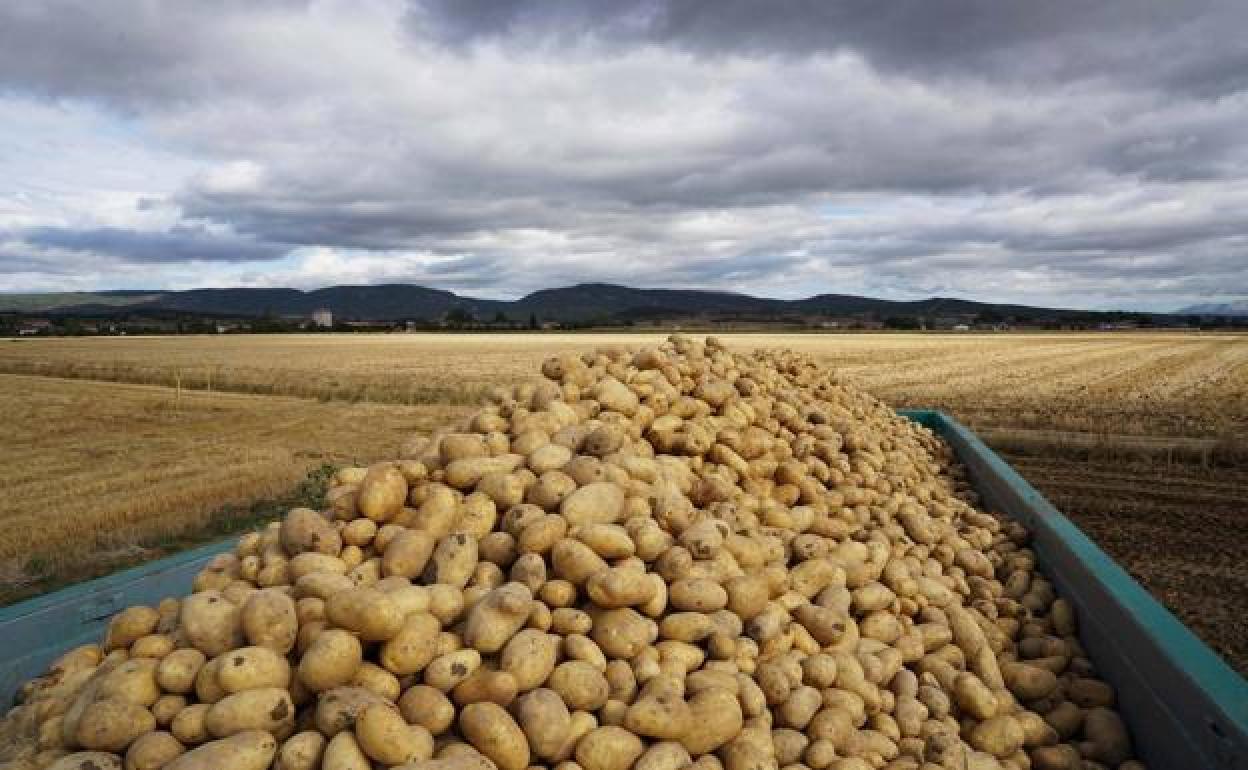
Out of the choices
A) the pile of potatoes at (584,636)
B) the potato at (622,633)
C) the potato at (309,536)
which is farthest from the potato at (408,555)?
the potato at (622,633)

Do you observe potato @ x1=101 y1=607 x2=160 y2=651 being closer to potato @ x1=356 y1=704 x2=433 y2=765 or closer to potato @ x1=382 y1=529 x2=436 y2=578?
potato @ x1=382 y1=529 x2=436 y2=578

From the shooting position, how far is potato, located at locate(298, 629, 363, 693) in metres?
2.66

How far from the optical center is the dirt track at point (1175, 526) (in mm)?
5859

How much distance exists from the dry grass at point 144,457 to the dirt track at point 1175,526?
29.9ft

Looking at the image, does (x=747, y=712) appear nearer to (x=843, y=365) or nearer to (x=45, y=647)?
(x=45, y=647)

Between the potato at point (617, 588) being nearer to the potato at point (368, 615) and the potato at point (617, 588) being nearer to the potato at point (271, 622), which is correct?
the potato at point (368, 615)

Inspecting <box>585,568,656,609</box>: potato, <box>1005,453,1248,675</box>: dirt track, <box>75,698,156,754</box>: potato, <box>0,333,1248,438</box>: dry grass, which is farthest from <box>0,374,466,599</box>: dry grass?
<box>1005,453,1248,675</box>: dirt track

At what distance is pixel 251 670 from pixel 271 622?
0.20 m

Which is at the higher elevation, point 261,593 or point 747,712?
point 261,593

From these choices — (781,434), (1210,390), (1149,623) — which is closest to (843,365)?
(1210,390)

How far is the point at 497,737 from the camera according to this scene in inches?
100

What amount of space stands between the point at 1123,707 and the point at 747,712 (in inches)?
69.5

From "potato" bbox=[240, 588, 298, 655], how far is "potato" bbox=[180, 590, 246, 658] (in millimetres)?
52

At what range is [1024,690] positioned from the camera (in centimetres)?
375
